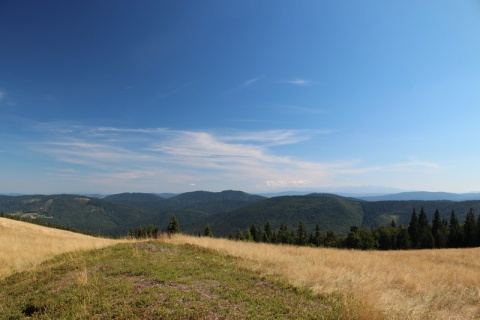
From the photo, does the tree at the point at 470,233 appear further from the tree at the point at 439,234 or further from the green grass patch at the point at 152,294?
the green grass patch at the point at 152,294

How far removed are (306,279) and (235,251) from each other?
6.63 meters

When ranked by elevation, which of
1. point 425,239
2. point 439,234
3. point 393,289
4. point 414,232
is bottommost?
point 425,239

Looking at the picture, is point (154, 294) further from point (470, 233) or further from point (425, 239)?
point (470, 233)

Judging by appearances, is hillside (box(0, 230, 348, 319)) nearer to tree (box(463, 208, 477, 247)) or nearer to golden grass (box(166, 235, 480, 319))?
golden grass (box(166, 235, 480, 319))

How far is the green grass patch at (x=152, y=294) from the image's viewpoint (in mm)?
5766

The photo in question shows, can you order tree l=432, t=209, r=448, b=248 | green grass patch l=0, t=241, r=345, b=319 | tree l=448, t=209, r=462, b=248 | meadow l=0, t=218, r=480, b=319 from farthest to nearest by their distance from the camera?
tree l=432, t=209, r=448, b=248, tree l=448, t=209, r=462, b=248, meadow l=0, t=218, r=480, b=319, green grass patch l=0, t=241, r=345, b=319

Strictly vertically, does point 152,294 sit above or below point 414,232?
above

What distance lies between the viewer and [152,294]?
260 inches

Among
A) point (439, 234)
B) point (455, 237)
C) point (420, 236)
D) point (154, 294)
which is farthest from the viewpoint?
point (420, 236)

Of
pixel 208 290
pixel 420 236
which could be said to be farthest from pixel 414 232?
pixel 208 290

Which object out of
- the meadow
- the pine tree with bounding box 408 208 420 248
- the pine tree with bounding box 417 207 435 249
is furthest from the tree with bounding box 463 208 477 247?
the meadow

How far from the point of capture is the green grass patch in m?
5.77

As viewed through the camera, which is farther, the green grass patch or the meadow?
the meadow

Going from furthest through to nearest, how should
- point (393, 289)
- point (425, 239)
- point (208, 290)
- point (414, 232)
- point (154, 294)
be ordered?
1. point (414, 232)
2. point (425, 239)
3. point (393, 289)
4. point (208, 290)
5. point (154, 294)
